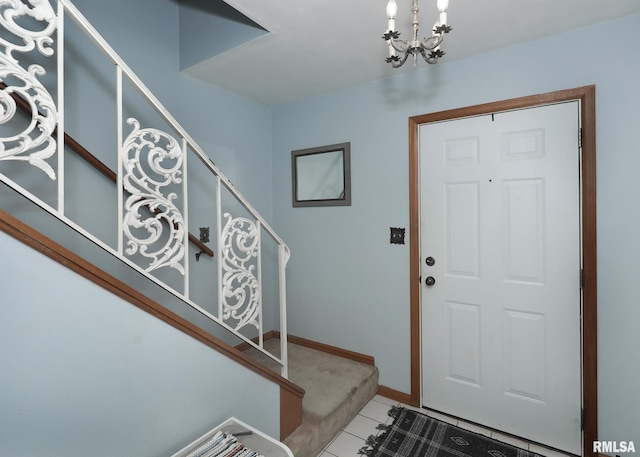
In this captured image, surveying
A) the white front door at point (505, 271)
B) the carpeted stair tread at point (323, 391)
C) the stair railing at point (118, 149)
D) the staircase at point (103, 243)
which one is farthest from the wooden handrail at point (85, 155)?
the white front door at point (505, 271)

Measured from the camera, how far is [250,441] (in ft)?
4.46

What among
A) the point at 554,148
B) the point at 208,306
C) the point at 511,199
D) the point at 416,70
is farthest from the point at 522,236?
the point at 208,306

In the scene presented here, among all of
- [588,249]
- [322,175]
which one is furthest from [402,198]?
[588,249]

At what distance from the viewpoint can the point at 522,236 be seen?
200cm

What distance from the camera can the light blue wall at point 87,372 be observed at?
2.94 feet

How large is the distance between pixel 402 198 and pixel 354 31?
113cm

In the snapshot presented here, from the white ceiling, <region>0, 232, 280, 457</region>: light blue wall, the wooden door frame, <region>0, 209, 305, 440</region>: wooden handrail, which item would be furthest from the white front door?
<region>0, 232, 280, 457</region>: light blue wall

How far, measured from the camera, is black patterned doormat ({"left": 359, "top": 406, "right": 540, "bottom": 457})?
1.89 meters

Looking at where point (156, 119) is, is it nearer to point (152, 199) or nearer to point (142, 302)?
point (152, 199)

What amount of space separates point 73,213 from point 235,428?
1466mm

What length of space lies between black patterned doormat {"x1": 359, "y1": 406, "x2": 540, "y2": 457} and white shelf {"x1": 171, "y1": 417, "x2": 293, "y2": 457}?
0.86 meters

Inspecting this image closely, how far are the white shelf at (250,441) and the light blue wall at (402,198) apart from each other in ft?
4.43

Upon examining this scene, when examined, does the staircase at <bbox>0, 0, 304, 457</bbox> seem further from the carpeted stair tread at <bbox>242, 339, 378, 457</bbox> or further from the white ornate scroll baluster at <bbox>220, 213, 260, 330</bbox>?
the carpeted stair tread at <bbox>242, 339, 378, 457</bbox>

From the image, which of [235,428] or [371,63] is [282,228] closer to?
[371,63]
